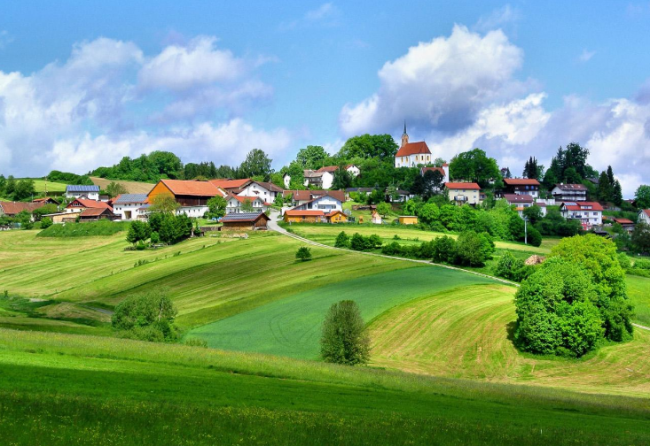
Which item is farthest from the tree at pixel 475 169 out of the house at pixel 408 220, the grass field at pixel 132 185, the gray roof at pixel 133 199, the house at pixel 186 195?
the grass field at pixel 132 185

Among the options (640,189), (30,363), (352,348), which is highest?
(640,189)

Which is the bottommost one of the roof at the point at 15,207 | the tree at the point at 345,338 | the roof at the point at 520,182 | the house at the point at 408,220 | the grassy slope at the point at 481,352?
the grassy slope at the point at 481,352

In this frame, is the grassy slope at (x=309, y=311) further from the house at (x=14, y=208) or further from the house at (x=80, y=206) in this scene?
the house at (x=14, y=208)

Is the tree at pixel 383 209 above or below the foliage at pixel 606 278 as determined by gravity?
above

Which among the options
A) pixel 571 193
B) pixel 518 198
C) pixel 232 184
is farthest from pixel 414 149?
pixel 232 184

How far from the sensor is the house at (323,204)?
435 ft

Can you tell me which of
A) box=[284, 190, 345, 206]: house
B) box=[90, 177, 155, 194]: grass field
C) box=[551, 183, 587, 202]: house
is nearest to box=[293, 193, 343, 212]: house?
box=[284, 190, 345, 206]: house

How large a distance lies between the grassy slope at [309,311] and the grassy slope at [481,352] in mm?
4225

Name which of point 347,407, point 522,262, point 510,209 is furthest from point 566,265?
point 510,209

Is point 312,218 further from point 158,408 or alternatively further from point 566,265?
point 158,408

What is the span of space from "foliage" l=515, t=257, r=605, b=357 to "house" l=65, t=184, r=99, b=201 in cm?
13613

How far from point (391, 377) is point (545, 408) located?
835cm

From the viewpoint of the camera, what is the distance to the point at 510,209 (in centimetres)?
14150

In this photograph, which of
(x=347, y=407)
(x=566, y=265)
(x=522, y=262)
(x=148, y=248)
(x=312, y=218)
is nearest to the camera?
(x=347, y=407)
